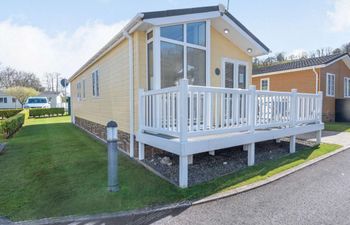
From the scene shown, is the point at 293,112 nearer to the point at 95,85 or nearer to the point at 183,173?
the point at 183,173

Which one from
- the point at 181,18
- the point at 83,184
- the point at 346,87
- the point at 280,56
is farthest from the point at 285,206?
the point at 280,56

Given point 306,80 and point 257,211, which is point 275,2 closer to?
point 306,80

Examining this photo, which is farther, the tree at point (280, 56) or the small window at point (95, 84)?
the tree at point (280, 56)

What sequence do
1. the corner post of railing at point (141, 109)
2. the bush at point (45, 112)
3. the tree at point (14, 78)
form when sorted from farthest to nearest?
the tree at point (14, 78) < the bush at point (45, 112) < the corner post of railing at point (141, 109)

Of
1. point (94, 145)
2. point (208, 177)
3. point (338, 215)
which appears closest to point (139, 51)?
point (208, 177)

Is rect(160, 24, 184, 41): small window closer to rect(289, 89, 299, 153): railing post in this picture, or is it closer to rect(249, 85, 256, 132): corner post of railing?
rect(249, 85, 256, 132): corner post of railing

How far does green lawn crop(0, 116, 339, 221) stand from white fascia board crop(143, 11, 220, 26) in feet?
11.9

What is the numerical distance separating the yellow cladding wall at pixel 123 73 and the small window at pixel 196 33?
0.76m

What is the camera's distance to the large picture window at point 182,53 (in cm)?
613

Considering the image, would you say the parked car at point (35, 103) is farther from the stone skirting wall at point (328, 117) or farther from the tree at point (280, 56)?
the tree at point (280, 56)

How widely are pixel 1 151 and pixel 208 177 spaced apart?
6.98 meters

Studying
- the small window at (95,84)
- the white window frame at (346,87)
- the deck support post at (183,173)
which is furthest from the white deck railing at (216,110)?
the white window frame at (346,87)

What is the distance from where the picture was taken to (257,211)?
3346 millimetres

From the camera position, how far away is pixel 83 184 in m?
4.48
